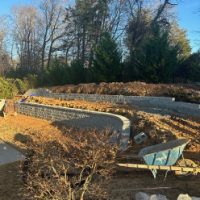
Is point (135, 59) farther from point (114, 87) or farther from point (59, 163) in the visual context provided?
point (59, 163)

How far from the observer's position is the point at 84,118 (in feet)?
48.6

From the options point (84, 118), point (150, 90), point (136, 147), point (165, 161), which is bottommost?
point (136, 147)

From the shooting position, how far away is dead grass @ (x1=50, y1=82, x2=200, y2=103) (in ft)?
58.8

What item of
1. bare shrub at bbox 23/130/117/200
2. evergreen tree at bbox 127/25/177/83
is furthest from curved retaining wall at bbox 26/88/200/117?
bare shrub at bbox 23/130/117/200

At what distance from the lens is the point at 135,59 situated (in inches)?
1088

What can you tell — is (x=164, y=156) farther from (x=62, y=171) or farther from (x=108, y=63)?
(x=108, y=63)

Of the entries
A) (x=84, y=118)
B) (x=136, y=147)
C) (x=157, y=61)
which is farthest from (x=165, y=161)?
(x=157, y=61)

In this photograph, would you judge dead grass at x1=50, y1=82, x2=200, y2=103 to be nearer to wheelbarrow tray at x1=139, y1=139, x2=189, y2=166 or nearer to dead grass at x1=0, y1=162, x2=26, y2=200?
dead grass at x1=0, y1=162, x2=26, y2=200

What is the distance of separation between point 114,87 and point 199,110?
26.8 ft

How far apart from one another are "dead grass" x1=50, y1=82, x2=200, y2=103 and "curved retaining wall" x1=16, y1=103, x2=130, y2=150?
448cm

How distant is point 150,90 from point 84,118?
632cm

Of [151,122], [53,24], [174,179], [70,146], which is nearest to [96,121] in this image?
[151,122]

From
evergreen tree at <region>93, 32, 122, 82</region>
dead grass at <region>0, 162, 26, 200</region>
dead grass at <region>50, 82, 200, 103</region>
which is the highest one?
evergreen tree at <region>93, 32, 122, 82</region>

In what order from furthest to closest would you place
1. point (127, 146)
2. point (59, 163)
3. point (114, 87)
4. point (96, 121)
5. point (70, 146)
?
point (114, 87) → point (96, 121) → point (127, 146) → point (70, 146) → point (59, 163)
